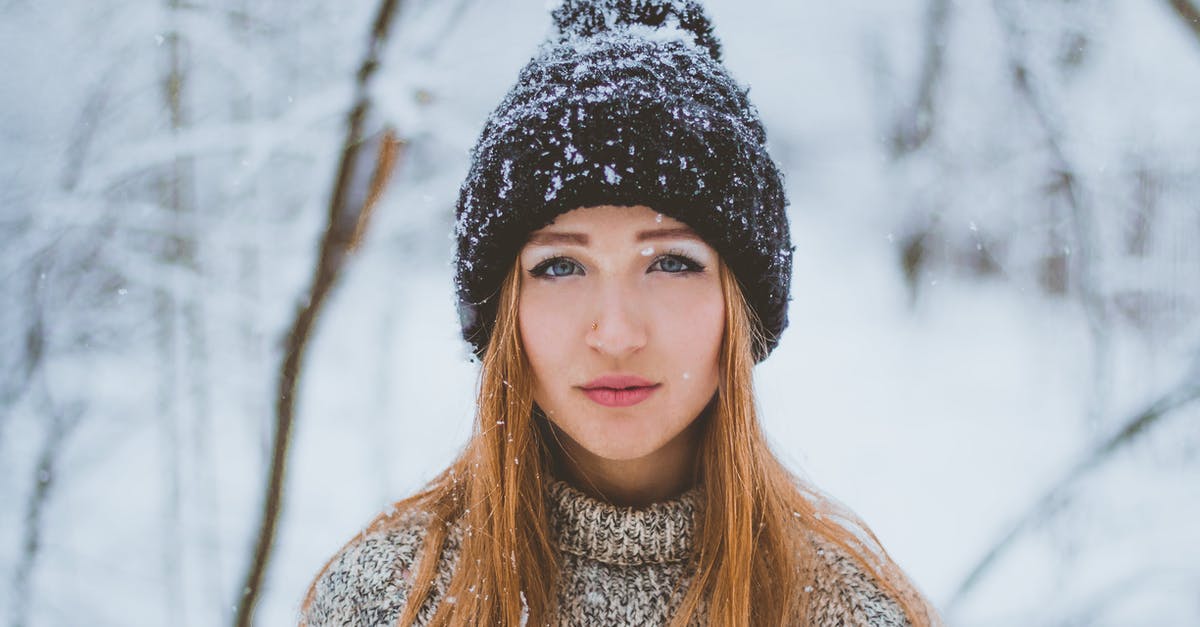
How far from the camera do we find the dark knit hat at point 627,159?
3.53 feet

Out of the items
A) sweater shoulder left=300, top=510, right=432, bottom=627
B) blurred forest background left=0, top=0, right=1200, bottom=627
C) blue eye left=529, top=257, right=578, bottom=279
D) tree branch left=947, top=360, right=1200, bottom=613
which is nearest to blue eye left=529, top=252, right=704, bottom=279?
blue eye left=529, top=257, right=578, bottom=279

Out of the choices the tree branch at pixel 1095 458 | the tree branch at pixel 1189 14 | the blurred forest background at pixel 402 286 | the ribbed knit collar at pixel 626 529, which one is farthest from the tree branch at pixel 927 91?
the ribbed knit collar at pixel 626 529

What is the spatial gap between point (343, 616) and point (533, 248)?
649 mm

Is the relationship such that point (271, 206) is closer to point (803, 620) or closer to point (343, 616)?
point (343, 616)

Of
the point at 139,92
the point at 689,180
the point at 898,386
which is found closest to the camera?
the point at 689,180

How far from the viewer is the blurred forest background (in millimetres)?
2340

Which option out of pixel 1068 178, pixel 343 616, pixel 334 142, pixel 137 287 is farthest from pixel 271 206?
pixel 1068 178

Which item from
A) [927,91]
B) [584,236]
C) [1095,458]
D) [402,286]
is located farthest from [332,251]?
[1095,458]

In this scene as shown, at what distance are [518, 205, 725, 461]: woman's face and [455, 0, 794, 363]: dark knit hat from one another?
0.11 ft

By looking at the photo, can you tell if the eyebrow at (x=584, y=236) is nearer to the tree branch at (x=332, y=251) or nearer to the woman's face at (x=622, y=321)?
the woman's face at (x=622, y=321)

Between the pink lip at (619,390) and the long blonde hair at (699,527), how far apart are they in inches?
6.0

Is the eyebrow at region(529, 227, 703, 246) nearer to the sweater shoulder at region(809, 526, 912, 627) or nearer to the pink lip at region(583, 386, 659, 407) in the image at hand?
the pink lip at region(583, 386, 659, 407)

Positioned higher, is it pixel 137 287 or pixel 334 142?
pixel 334 142

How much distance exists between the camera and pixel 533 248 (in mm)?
1129
